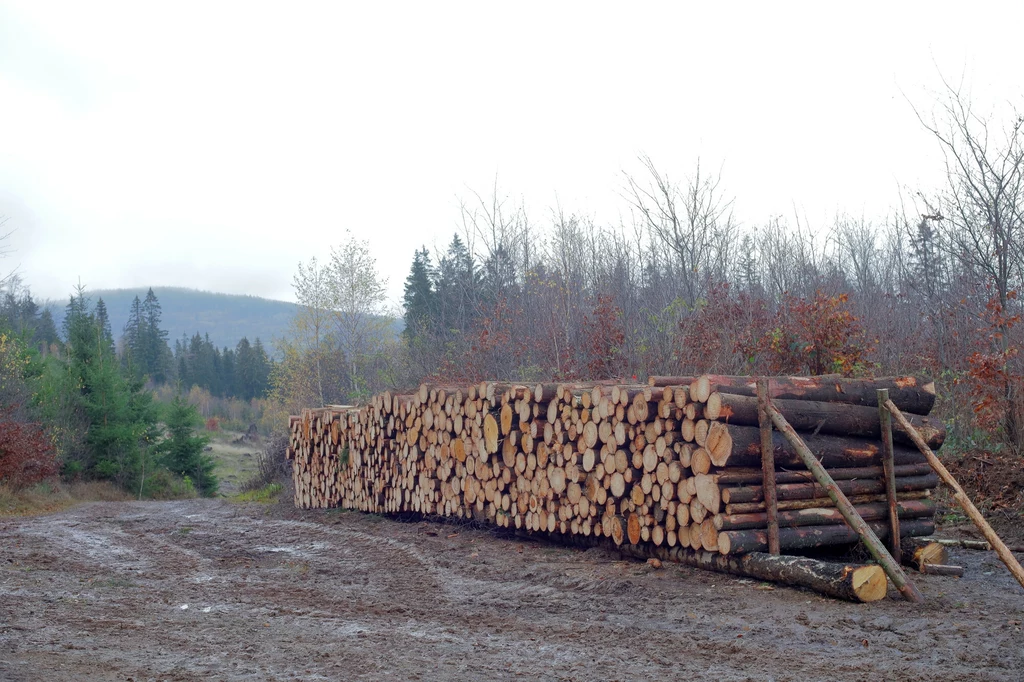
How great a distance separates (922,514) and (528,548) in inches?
160

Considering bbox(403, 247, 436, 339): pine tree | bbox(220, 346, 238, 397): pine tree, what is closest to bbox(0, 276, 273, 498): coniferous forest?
bbox(403, 247, 436, 339): pine tree

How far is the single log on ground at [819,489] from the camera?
274 inches

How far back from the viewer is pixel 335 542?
34.3 feet

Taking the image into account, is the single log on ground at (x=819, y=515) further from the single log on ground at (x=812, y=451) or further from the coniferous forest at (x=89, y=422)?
the coniferous forest at (x=89, y=422)

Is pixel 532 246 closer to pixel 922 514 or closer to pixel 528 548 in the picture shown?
pixel 528 548

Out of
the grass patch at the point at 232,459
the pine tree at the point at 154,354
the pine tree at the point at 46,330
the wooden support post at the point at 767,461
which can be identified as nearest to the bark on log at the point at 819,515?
the wooden support post at the point at 767,461

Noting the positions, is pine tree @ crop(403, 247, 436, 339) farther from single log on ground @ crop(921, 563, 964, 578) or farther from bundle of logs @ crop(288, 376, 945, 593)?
single log on ground @ crop(921, 563, 964, 578)

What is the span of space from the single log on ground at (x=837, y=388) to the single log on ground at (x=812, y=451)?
1.16 ft

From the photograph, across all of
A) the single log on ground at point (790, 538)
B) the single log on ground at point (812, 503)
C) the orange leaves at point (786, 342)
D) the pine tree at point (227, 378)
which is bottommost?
the single log on ground at point (790, 538)

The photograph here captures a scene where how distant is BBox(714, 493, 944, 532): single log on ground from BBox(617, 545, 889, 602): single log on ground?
29 cm

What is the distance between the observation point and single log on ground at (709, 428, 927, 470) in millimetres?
6984

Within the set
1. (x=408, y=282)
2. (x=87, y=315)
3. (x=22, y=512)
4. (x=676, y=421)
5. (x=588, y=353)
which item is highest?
(x=408, y=282)

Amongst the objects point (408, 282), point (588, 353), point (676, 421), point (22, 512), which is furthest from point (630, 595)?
point (408, 282)

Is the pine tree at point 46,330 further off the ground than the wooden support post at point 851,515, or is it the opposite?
the pine tree at point 46,330
